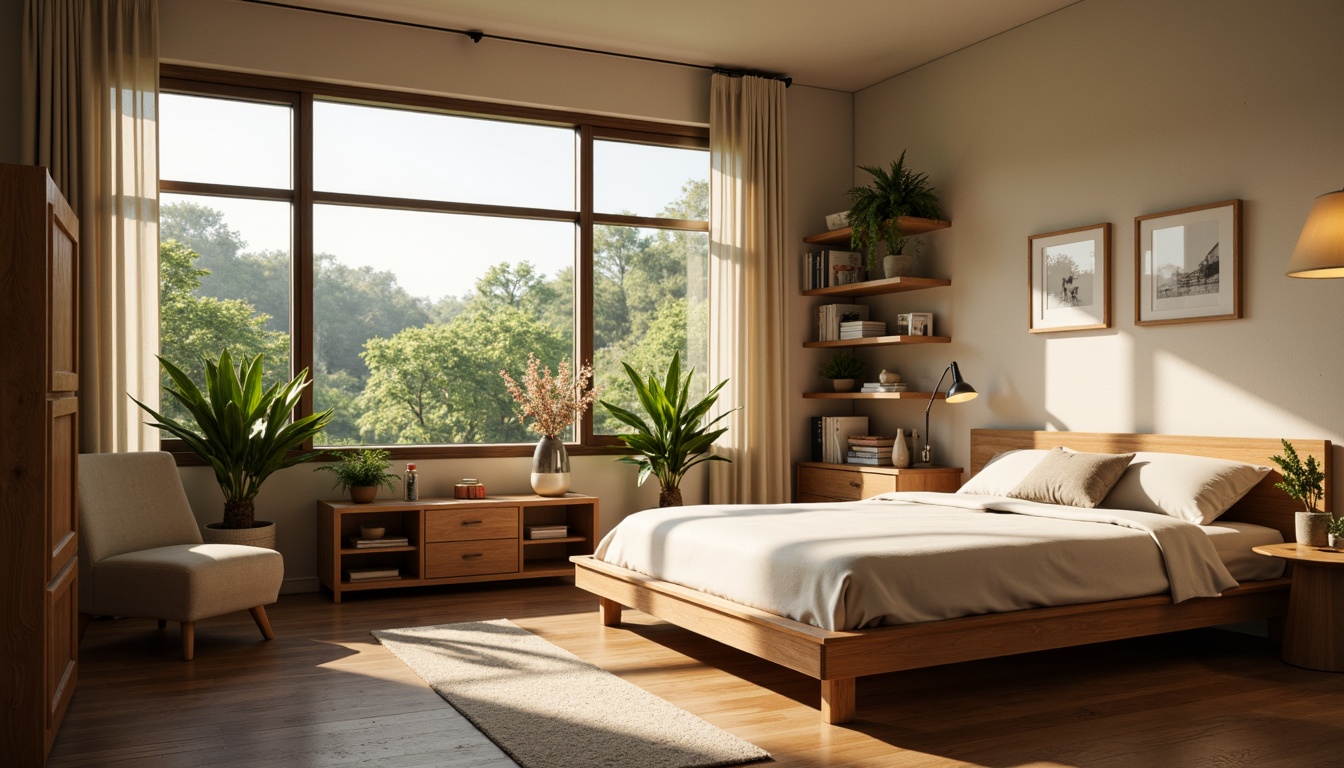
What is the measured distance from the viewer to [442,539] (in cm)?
554

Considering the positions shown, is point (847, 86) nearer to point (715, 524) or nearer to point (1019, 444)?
point (1019, 444)

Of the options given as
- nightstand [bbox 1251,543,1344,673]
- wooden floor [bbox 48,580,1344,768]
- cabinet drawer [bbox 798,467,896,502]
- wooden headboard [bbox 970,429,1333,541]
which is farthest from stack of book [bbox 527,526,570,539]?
nightstand [bbox 1251,543,1344,673]

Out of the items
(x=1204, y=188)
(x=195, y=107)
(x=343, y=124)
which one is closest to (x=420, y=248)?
(x=343, y=124)

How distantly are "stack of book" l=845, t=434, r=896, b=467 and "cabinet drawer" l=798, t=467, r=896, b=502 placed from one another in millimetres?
140

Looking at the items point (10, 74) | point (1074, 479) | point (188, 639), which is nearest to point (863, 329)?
point (1074, 479)

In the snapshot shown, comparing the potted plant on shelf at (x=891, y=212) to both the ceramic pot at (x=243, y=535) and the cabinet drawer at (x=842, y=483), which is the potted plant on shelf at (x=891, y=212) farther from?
the ceramic pot at (x=243, y=535)

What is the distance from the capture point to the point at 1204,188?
15.6 feet

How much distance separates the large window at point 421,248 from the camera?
5508 millimetres

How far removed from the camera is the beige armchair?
4.05 m

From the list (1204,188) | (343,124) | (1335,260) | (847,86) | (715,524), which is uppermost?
(847,86)

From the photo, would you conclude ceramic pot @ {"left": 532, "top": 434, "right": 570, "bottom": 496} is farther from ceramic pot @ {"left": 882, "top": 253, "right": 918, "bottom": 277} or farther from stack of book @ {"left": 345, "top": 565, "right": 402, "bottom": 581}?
ceramic pot @ {"left": 882, "top": 253, "right": 918, "bottom": 277}

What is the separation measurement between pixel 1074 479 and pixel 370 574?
11.1 ft

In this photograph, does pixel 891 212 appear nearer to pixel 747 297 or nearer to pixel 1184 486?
pixel 747 297

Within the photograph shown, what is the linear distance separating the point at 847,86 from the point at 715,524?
3.74 meters
